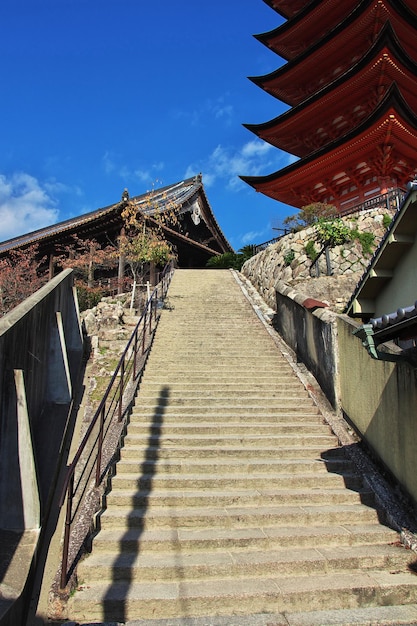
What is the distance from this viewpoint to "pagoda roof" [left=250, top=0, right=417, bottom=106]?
1520 centimetres

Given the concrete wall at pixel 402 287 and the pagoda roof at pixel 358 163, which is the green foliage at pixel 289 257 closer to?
the pagoda roof at pixel 358 163

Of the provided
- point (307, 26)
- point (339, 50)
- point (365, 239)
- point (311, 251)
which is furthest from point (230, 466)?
point (307, 26)

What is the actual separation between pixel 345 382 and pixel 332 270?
5.67 metres

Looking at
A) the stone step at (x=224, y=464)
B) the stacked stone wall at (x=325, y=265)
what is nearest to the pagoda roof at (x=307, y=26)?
the stacked stone wall at (x=325, y=265)

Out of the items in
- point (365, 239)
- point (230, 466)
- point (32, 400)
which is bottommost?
point (230, 466)

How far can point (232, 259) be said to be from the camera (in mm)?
20328

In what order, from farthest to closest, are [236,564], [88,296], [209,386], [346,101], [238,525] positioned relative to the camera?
[346,101], [88,296], [209,386], [238,525], [236,564]

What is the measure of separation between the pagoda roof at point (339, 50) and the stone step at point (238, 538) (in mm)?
15587

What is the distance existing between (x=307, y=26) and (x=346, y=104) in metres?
6.12

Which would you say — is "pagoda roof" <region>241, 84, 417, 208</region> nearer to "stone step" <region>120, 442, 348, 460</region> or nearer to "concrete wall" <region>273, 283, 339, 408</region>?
"concrete wall" <region>273, 283, 339, 408</region>

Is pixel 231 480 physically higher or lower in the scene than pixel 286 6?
lower

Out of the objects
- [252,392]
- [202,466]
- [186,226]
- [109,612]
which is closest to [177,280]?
[186,226]

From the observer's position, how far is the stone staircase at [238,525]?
11.0ft

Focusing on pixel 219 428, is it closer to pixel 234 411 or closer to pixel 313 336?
pixel 234 411
